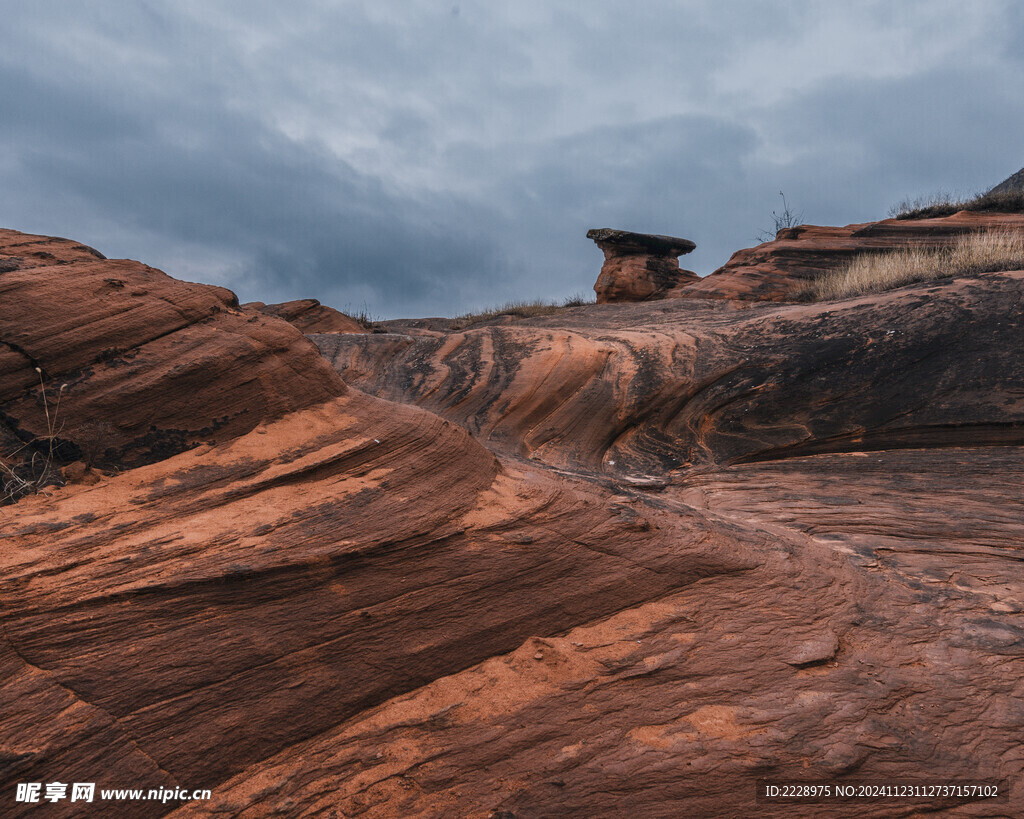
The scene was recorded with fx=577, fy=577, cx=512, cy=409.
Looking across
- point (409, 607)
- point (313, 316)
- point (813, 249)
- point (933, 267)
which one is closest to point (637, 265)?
point (813, 249)

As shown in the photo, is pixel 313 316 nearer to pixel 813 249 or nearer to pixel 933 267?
pixel 813 249

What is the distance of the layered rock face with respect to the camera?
15.4m

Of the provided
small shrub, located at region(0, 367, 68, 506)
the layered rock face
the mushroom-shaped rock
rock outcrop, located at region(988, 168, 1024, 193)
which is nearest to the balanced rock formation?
the mushroom-shaped rock

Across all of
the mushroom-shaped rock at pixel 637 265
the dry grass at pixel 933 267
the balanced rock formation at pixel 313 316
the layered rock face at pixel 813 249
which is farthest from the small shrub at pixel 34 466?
the mushroom-shaped rock at pixel 637 265

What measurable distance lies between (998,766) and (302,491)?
148 inches

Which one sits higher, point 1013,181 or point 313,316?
point 1013,181

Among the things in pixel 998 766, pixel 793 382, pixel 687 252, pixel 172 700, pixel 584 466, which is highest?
pixel 687 252

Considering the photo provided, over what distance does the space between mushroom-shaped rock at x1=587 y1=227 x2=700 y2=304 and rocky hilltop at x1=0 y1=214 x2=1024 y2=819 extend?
54.9 ft

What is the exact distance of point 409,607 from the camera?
3129 millimetres

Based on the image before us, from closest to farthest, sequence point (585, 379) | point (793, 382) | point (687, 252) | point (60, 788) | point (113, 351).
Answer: point (60, 788) → point (113, 351) → point (793, 382) → point (585, 379) → point (687, 252)

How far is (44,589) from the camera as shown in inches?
99.7

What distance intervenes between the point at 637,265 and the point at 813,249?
6.50m

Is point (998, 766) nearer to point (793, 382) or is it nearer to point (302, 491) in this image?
point (302, 491)

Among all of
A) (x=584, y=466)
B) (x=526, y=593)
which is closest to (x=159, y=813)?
(x=526, y=593)
